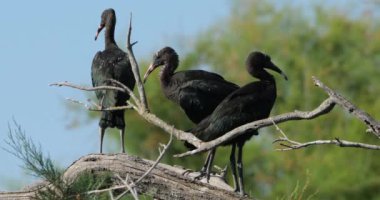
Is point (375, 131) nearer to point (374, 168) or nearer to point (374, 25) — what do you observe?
point (374, 168)

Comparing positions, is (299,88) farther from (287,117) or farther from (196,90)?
(287,117)

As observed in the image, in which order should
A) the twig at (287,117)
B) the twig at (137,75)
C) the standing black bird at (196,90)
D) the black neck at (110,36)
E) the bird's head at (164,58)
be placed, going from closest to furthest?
the twig at (287,117) → the twig at (137,75) → the standing black bird at (196,90) → the bird's head at (164,58) → the black neck at (110,36)

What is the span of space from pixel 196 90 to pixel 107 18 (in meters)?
2.49

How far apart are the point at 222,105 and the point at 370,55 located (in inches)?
943

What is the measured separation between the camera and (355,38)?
111 ft

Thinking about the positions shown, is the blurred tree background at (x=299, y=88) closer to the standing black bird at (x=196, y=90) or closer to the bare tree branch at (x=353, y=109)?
the standing black bird at (x=196, y=90)

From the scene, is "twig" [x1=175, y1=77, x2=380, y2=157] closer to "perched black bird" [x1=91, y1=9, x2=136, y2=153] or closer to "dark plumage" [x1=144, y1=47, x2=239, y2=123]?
"dark plumage" [x1=144, y1=47, x2=239, y2=123]

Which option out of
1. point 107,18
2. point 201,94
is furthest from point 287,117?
point 107,18

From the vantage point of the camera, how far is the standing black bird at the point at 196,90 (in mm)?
11398

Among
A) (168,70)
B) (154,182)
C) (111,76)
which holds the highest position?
(111,76)

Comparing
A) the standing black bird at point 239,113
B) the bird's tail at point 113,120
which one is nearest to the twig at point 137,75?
the standing black bird at point 239,113

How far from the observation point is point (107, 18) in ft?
44.9

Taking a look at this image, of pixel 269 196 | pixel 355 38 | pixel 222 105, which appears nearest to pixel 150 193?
pixel 222 105

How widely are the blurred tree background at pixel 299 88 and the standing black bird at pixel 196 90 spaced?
1664 cm
